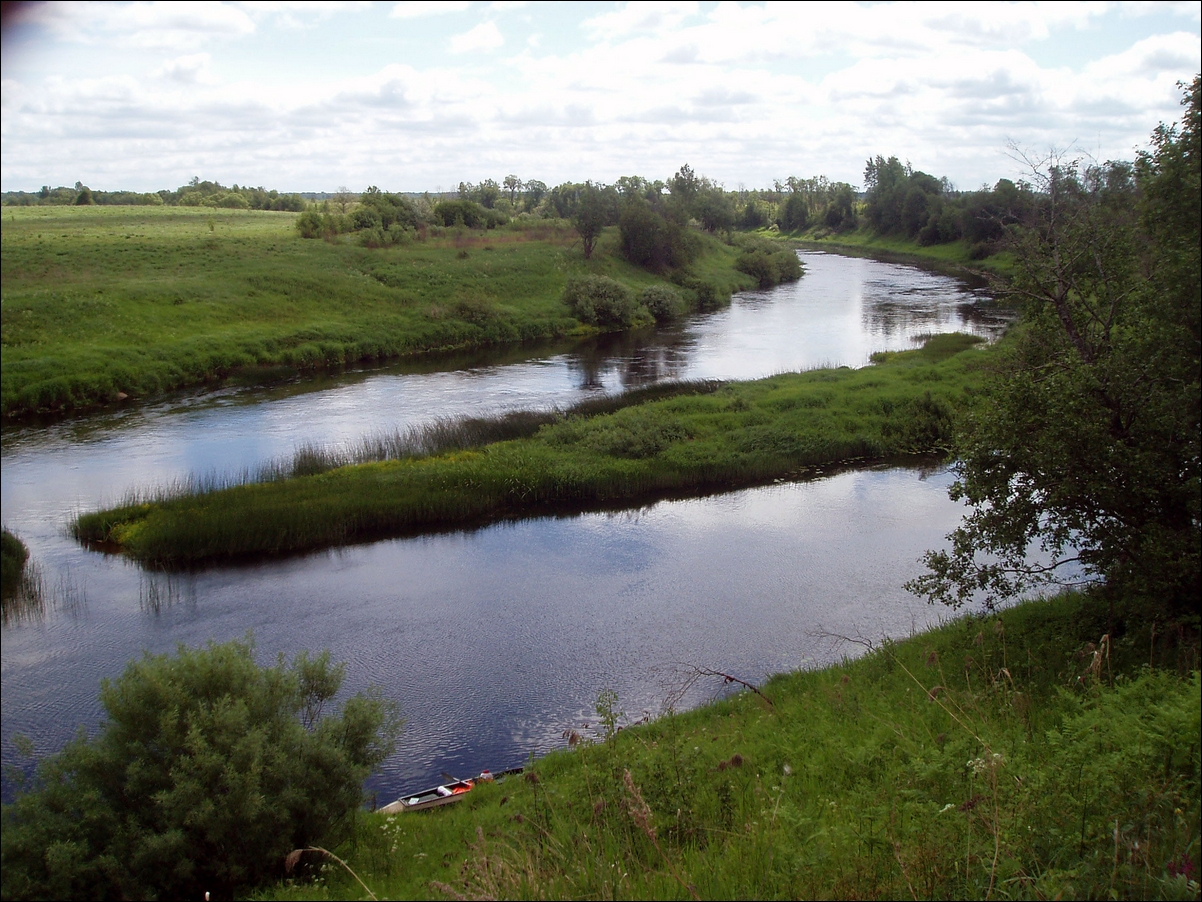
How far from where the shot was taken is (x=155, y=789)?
700cm

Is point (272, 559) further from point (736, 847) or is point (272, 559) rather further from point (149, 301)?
point (736, 847)

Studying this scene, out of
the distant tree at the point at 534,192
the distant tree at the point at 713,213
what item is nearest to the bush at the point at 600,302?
the distant tree at the point at 713,213

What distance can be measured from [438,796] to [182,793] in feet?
11.0

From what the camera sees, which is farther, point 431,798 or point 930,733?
point 431,798

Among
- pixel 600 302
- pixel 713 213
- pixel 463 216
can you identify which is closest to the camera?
pixel 600 302

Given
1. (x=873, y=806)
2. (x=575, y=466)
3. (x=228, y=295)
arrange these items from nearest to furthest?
1. (x=873, y=806)
2. (x=575, y=466)
3. (x=228, y=295)

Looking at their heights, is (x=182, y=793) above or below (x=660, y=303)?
below

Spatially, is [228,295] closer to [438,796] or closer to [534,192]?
[438,796]

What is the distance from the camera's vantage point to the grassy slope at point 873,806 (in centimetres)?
466

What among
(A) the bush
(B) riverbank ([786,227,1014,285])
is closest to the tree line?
(A) the bush

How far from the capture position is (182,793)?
22.2 ft

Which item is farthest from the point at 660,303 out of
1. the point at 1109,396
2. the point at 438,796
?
the point at 438,796

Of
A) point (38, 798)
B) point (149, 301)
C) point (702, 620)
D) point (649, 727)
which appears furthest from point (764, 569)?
point (149, 301)

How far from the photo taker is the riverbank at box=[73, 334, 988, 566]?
51.6ft
